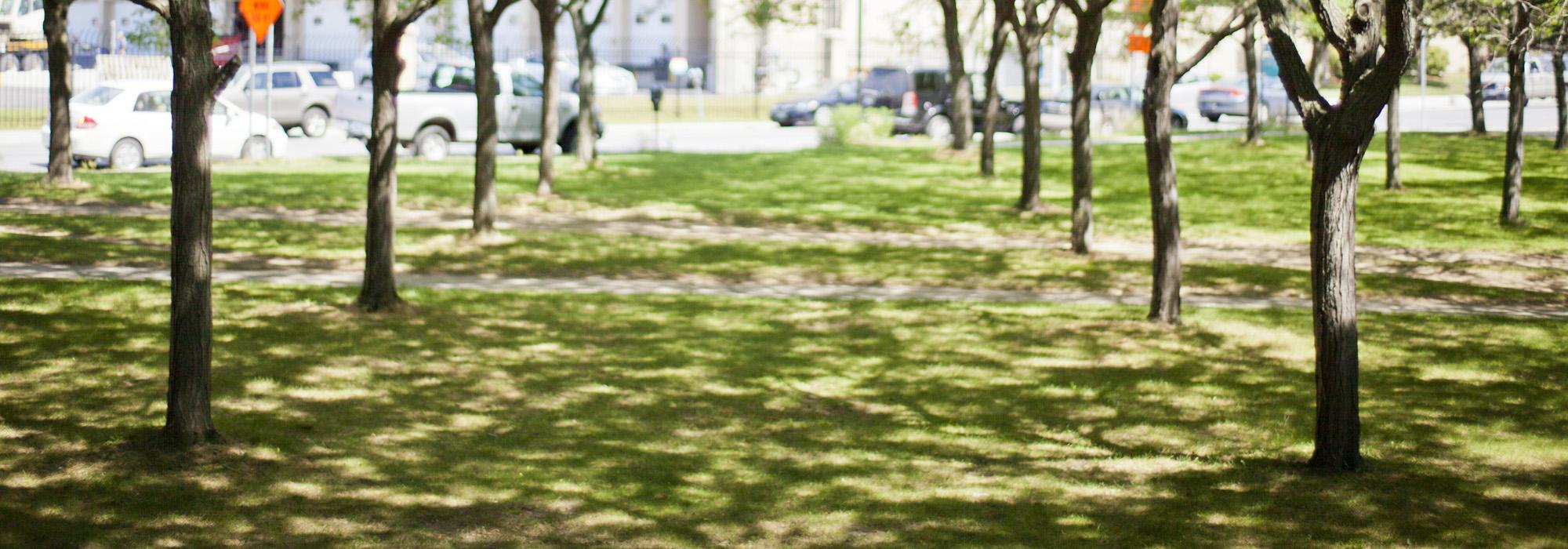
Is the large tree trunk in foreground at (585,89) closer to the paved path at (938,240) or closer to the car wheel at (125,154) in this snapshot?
the paved path at (938,240)

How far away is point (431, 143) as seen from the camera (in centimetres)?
2514

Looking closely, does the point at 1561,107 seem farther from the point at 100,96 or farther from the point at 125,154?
the point at 100,96

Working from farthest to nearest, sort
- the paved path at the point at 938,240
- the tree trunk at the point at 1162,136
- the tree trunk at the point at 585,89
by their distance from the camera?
1. the tree trunk at the point at 585,89
2. the paved path at the point at 938,240
3. the tree trunk at the point at 1162,136

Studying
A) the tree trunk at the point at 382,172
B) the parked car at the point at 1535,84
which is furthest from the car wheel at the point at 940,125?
the tree trunk at the point at 382,172

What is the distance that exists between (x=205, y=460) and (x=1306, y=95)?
18.3 feet

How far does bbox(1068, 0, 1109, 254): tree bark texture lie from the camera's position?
12.6 m

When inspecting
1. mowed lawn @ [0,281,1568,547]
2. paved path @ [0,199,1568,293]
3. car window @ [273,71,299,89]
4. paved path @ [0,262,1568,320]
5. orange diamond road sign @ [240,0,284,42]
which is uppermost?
orange diamond road sign @ [240,0,284,42]

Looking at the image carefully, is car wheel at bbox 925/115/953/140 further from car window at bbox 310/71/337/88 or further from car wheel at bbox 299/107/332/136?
car window at bbox 310/71/337/88

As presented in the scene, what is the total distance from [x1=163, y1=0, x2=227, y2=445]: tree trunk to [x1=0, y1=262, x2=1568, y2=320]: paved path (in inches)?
199

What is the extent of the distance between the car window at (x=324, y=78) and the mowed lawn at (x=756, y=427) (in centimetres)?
2202

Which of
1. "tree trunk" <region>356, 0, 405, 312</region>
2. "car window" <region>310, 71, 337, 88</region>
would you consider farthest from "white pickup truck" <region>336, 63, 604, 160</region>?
A: "tree trunk" <region>356, 0, 405, 312</region>

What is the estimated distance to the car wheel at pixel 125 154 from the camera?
75.5 ft

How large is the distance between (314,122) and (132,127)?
8928 millimetres

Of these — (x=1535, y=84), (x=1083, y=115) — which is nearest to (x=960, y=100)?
(x=1083, y=115)
